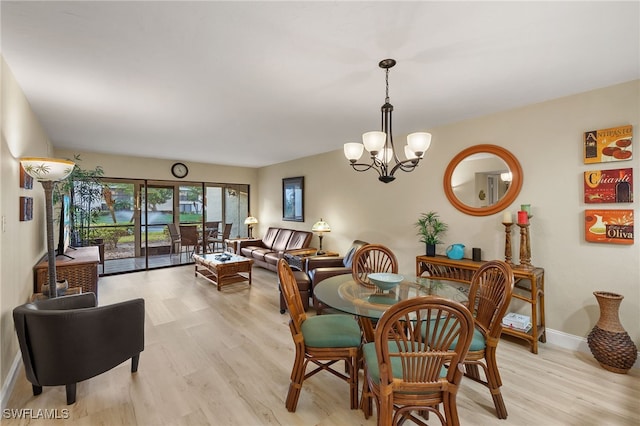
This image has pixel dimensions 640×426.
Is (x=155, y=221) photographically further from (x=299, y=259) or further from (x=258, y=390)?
(x=258, y=390)

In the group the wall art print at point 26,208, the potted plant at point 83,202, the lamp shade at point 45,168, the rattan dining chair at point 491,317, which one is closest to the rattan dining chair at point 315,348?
the rattan dining chair at point 491,317

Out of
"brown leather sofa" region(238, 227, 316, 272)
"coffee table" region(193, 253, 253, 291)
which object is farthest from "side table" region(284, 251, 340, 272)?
"coffee table" region(193, 253, 253, 291)

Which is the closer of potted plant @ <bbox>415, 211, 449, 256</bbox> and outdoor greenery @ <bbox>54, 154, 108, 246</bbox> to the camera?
potted plant @ <bbox>415, 211, 449, 256</bbox>

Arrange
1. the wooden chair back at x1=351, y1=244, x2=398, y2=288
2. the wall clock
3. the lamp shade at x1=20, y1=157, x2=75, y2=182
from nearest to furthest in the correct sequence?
the lamp shade at x1=20, y1=157, x2=75, y2=182 < the wooden chair back at x1=351, y1=244, x2=398, y2=288 < the wall clock

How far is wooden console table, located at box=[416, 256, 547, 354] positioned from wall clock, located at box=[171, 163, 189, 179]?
5.65 metres

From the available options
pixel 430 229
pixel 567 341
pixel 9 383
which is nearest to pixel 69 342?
pixel 9 383

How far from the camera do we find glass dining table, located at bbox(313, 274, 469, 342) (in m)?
1.87

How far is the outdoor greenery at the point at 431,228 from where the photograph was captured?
365 centimetres

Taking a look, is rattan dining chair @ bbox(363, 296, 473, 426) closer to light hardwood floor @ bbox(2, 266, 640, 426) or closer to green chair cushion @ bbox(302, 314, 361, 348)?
green chair cushion @ bbox(302, 314, 361, 348)

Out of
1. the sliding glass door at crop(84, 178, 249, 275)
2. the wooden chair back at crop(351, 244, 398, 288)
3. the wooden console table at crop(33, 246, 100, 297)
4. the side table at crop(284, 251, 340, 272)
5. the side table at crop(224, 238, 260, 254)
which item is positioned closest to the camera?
the wooden chair back at crop(351, 244, 398, 288)

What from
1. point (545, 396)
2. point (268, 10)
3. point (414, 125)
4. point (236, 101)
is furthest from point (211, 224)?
point (545, 396)

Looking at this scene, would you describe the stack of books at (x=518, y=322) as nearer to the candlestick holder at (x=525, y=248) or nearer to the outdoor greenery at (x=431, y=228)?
the candlestick holder at (x=525, y=248)

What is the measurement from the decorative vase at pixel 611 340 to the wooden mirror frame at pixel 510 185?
1.16 meters

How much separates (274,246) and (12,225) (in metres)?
4.49
